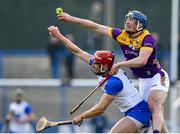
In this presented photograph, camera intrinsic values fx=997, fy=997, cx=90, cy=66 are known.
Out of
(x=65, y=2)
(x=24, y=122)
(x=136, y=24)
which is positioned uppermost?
(x=65, y=2)

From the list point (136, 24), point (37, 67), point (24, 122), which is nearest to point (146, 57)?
point (136, 24)

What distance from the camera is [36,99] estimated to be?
66.0 feet

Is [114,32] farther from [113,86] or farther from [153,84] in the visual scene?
[113,86]

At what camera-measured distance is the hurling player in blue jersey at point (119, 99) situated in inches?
457

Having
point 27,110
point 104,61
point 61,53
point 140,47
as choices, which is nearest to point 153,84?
point 140,47

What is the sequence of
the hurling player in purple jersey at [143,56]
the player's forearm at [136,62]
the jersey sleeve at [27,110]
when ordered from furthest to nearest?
the jersey sleeve at [27,110] < the hurling player in purple jersey at [143,56] < the player's forearm at [136,62]

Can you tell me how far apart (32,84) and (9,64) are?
4424 millimetres

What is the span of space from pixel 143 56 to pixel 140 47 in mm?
195

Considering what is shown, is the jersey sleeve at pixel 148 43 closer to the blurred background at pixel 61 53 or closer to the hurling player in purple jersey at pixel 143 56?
the hurling player in purple jersey at pixel 143 56

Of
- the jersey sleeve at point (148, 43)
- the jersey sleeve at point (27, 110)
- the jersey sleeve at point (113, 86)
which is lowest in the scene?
the jersey sleeve at point (27, 110)

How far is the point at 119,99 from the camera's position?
38.7 ft

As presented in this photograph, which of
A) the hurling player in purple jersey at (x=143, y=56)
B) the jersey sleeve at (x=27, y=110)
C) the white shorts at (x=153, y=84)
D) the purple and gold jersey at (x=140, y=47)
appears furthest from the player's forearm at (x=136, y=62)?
the jersey sleeve at (x=27, y=110)

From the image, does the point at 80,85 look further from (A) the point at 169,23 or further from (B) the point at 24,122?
(A) the point at 169,23

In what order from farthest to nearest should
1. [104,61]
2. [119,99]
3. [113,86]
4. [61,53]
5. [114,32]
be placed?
[61,53] < [114,32] < [119,99] < [104,61] < [113,86]
